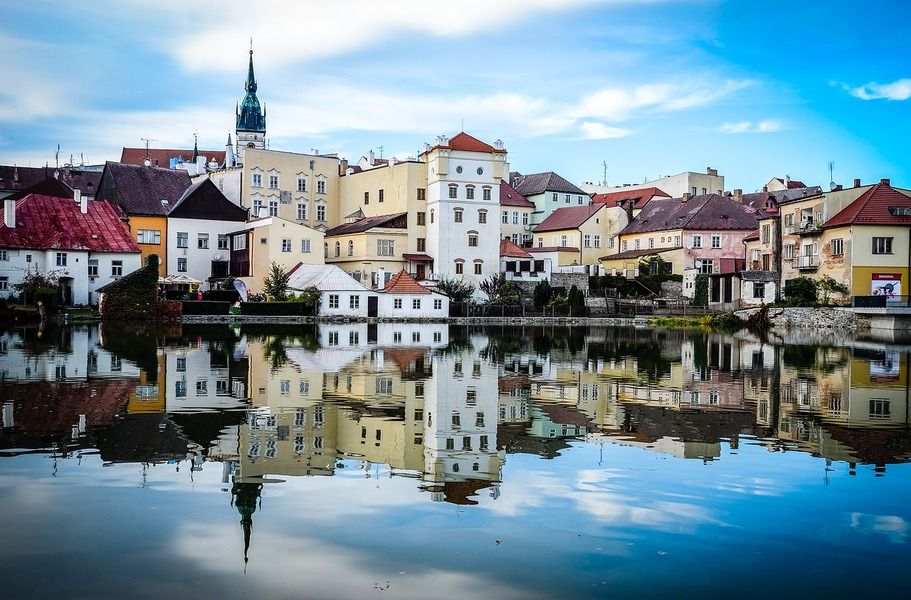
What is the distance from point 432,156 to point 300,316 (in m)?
20.7

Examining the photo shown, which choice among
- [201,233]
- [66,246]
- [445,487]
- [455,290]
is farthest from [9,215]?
[445,487]

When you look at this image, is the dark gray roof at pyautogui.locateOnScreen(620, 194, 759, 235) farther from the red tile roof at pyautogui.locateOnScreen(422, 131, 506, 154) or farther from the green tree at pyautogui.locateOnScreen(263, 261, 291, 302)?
the green tree at pyautogui.locateOnScreen(263, 261, 291, 302)

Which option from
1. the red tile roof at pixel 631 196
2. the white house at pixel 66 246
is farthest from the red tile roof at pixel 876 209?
the white house at pixel 66 246

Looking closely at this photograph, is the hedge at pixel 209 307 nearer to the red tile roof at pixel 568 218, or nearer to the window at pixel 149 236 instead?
the window at pixel 149 236

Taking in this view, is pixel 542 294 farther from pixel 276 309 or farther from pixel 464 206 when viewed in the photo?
pixel 276 309

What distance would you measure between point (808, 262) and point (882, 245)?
5.13 metres

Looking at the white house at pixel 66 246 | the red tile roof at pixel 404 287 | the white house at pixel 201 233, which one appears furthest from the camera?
the white house at pixel 201 233

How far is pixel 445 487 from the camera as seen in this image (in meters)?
10.0

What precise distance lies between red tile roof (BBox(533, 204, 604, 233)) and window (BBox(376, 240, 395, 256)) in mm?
18388

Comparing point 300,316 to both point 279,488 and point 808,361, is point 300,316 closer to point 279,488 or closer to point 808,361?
point 808,361

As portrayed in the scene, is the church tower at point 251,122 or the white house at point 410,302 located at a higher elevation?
the church tower at point 251,122

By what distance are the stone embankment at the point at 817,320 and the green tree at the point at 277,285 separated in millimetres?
30663

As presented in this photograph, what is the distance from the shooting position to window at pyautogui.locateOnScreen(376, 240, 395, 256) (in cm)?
7006

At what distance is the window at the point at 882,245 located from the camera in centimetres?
5559
